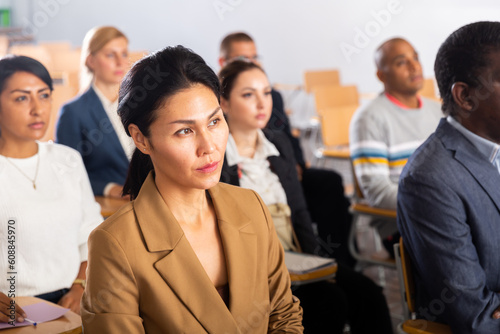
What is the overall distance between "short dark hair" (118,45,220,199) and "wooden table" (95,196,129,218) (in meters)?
1.02

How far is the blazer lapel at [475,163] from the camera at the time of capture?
1701 mm

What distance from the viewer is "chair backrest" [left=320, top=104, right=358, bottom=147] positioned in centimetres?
428

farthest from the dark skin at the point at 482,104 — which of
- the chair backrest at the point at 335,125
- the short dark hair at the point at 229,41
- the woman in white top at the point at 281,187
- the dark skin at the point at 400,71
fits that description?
the chair backrest at the point at 335,125

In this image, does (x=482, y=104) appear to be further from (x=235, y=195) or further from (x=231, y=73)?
(x=231, y=73)

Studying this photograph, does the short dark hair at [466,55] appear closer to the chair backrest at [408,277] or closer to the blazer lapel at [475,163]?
the blazer lapel at [475,163]

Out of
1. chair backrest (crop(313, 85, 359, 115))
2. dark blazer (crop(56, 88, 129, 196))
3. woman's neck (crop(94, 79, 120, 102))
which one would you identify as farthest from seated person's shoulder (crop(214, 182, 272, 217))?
chair backrest (crop(313, 85, 359, 115))

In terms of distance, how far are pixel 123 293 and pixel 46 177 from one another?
842 mm

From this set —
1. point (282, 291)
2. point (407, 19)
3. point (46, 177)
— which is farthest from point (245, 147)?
point (407, 19)

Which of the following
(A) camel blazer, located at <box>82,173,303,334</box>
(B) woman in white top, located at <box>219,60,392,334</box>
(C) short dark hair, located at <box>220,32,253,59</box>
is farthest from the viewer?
(C) short dark hair, located at <box>220,32,253,59</box>

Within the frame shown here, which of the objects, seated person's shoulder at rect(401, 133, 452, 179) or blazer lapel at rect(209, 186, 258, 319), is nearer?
blazer lapel at rect(209, 186, 258, 319)

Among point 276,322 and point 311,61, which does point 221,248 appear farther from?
point 311,61

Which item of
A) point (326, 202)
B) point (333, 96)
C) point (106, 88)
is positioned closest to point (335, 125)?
point (326, 202)

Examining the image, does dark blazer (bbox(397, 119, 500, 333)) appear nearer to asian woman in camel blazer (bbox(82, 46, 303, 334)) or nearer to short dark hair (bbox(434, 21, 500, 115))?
short dark hair (bbox(434, 21, 500, 115))

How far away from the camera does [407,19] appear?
6.98 metres
